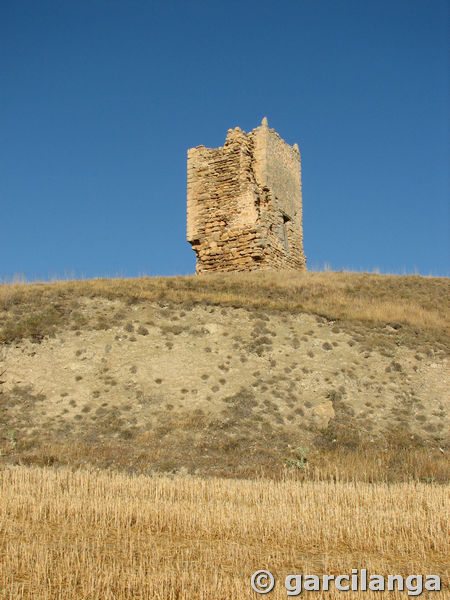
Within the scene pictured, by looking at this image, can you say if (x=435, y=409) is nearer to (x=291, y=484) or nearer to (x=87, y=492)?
(x=291, y=484)

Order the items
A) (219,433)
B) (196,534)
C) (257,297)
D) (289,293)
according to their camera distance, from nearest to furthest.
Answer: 1. (196,534)
2. (219,433)
3. (257,297)
4. (289,293)

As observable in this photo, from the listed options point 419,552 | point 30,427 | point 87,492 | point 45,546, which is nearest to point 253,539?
point 419,552

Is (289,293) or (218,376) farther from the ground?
(289,293)

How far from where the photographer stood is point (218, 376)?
16328 mm

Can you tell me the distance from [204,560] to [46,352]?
1232cm

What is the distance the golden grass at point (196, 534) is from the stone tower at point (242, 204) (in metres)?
18.0

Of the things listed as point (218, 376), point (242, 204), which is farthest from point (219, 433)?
point (242, 204)

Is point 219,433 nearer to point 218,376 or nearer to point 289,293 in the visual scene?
point 218,376

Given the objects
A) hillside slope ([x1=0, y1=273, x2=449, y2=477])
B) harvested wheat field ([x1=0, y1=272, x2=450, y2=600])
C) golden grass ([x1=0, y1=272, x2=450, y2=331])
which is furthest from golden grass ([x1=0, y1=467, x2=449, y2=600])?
golden grass ([x1=0, y1=272, x2=450, y2=331])

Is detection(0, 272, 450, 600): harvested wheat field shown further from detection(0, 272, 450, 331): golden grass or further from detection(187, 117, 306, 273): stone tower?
detection(187, 117, 306, 273): stone tower

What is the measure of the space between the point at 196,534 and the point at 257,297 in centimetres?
1465

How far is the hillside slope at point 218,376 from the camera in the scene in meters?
13.3

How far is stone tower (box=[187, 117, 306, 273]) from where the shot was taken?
87.9 ft

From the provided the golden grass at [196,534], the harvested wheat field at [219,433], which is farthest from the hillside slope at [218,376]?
the golden grass at [196,534]
